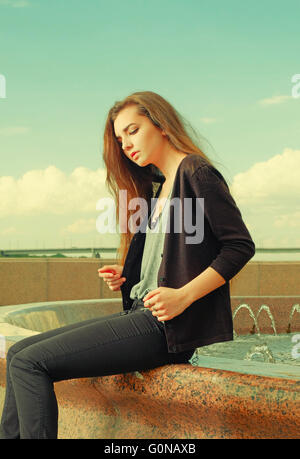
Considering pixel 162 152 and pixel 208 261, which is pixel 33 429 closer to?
pixel 208 261

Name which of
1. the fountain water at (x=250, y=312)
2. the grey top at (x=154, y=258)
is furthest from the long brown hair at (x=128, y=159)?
the fountain water at (x=250, y=312)

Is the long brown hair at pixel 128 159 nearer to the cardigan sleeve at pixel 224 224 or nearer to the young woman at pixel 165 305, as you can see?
the young woman at pixel 165 305

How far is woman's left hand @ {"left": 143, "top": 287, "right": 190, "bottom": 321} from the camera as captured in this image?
2174 mm

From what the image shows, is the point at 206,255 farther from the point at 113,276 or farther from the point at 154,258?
the point at 113,276

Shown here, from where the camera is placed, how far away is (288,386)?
1.96 metres

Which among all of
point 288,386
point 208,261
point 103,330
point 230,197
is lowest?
point 288,386

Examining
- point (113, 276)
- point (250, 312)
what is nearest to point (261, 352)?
point (250, 312)

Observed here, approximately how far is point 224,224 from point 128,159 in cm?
82

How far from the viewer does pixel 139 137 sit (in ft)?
8.50

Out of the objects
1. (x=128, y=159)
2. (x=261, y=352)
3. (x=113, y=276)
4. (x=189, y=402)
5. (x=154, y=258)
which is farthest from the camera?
(x=261, y=352)

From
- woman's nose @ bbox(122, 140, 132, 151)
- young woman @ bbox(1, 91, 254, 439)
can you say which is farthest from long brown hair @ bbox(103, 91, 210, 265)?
woman's nose @ bbox(122, 140, 132, 151)

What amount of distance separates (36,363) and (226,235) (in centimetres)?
82

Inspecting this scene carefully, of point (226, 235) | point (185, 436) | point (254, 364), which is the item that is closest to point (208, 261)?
point (226, 235)

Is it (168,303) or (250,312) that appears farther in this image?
(250,312)
